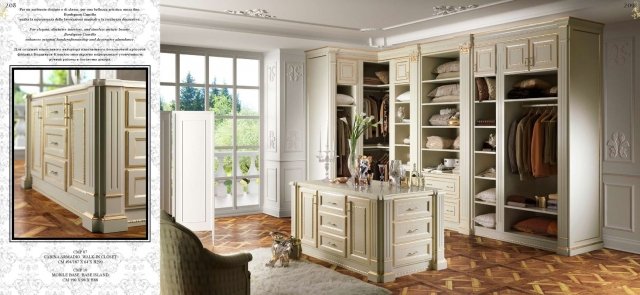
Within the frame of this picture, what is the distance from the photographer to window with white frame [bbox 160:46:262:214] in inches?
270

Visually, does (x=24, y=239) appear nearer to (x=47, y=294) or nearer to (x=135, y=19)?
(x=47, y=294)

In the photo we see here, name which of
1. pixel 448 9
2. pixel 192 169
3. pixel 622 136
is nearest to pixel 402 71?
pixel 448 9

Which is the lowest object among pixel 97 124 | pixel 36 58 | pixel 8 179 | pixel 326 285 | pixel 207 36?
pixel 326 285

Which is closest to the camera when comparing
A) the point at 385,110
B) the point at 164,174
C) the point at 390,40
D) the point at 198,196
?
the point at 164,174

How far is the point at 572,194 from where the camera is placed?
16.9 ft

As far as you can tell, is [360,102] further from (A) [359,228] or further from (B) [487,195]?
(A) [359,228]

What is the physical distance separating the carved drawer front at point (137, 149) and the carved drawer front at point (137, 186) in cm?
2

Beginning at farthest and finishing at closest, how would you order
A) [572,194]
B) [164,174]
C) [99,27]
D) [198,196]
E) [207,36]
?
[207,36], [572,194], [198,196], [164,174], [99,27]

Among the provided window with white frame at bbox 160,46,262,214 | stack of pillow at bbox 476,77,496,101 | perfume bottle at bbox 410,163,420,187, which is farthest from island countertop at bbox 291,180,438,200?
window with white frame at bbox 160,46,262,214

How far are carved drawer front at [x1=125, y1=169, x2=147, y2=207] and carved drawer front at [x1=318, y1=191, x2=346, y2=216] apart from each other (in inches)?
131

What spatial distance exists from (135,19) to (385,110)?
6423 mm

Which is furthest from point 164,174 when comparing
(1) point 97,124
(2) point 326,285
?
(1) point 97,124

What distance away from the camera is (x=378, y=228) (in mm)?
4180

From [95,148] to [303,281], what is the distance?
3.07 meters
